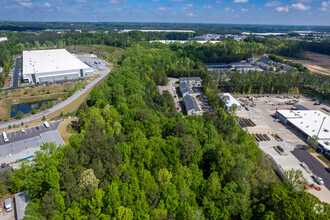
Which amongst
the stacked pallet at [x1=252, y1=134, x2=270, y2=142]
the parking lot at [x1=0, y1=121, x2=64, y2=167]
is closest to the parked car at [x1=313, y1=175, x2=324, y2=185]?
the stacked pallet at [x1=252, y1=134, x2=270, y2=142]

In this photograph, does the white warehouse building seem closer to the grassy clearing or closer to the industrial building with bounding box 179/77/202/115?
the grassy clearing

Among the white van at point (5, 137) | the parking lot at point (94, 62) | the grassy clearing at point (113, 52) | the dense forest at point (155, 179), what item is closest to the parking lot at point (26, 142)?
the white van at point (5, 137)

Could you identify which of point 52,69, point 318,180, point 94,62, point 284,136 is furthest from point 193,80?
point 94,62

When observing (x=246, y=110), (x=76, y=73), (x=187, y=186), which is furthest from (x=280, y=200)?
(x=76, y=73)

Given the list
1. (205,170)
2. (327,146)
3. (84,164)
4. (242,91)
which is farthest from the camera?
(242,91)

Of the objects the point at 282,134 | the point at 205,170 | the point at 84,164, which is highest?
the point at 84,164

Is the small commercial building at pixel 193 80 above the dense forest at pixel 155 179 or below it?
below

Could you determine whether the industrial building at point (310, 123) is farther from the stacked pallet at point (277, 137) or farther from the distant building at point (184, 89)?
the distant building at point (184, 89)

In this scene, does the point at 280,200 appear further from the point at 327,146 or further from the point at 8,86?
the point at 8,86
